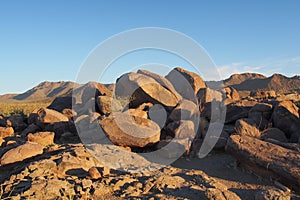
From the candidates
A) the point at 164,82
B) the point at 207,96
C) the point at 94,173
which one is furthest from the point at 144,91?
the point at 94,173

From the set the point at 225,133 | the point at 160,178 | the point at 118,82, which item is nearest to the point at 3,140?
the point at 118,82

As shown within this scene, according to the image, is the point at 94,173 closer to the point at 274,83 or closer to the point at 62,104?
the point at 62,104

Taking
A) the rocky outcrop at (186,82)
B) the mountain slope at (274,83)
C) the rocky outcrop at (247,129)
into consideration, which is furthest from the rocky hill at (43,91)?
the rocky outcrop at (247,129)

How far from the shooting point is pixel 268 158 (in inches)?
265

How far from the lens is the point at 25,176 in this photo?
6.63 m

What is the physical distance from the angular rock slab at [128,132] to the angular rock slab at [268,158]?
2.37m

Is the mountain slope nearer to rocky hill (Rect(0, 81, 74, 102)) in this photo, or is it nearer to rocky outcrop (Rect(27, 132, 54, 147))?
rocky outcrop (Rect(27, 132, 54, 147))

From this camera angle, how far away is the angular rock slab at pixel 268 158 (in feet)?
20.7

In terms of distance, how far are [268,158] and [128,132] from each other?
152 inches

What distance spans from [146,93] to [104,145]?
3660 millimetres

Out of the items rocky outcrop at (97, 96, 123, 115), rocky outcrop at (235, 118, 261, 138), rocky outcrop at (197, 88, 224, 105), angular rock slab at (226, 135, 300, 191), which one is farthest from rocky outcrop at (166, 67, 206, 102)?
angular rock slab at (226, 135, 300, 191)

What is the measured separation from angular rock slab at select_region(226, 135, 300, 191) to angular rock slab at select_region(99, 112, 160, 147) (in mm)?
2371

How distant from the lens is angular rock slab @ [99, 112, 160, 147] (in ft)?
29.1

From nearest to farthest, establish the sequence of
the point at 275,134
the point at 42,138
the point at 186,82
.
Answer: the point at 275,134 < the point at 42,138 < the point at 186,82
